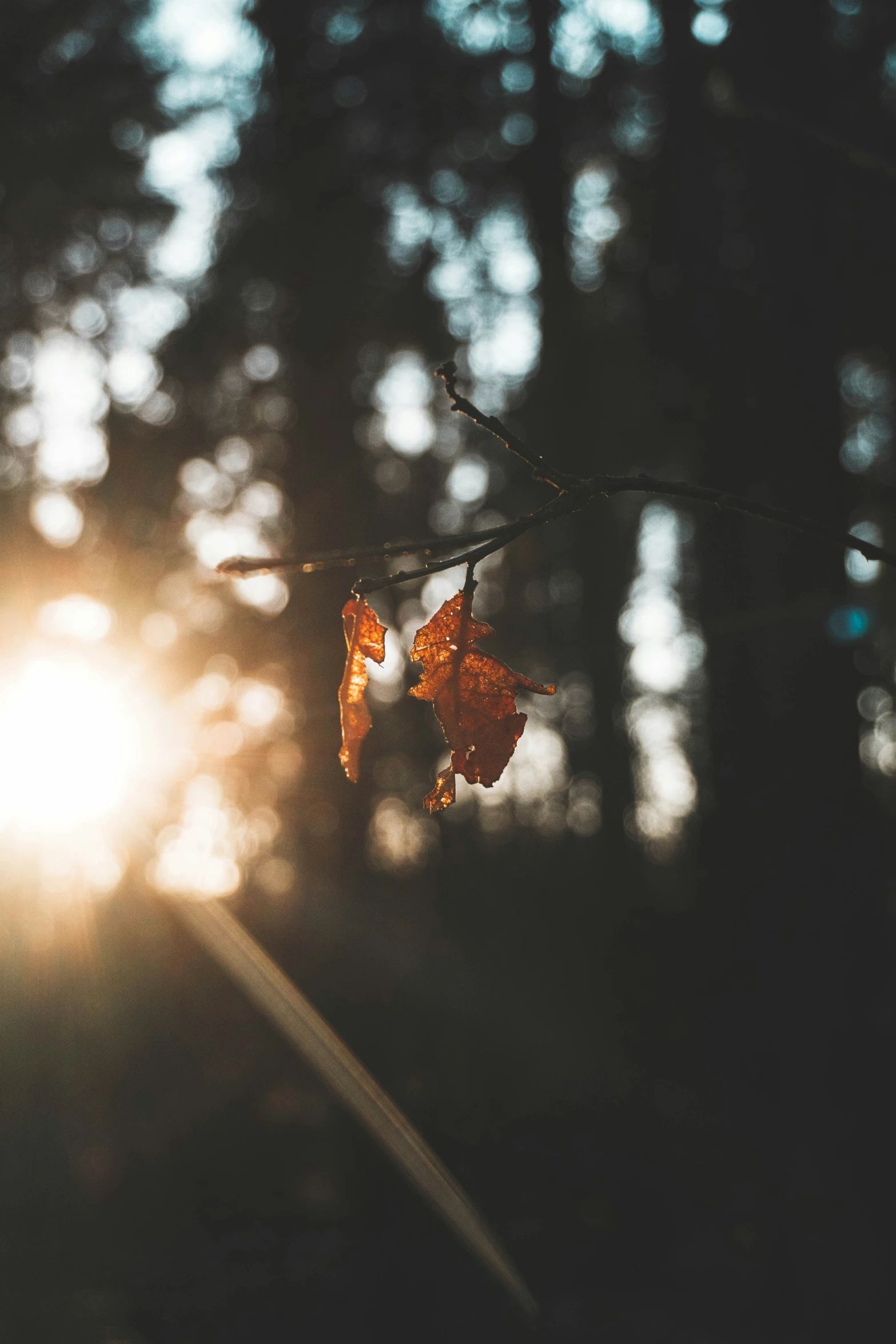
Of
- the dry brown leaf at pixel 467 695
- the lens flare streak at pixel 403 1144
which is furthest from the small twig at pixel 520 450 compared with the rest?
the lens flare streak at pixel 403 1144

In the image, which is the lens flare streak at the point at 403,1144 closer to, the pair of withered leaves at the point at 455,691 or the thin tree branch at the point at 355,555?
the pair of withered leaves at the point at 455,691

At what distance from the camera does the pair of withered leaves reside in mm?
792

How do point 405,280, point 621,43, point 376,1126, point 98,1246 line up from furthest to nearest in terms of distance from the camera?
point 98,1246 → point 405,280 → point 376,1126 → point 621,43

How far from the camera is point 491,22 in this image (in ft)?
16.1

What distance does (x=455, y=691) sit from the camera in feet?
2.66

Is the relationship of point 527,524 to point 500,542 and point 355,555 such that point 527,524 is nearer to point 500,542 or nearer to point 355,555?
point 500,542

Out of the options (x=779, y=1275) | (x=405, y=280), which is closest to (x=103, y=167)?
(x=405, y=280)

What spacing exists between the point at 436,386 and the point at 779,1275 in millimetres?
5972

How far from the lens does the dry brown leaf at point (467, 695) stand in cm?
79

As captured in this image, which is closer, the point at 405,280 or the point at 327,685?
the point at 327,685

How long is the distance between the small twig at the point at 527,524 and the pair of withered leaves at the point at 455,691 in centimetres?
10

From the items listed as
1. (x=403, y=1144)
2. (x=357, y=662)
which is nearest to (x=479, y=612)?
(x=403, y=1144)

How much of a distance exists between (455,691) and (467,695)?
13 millimetres

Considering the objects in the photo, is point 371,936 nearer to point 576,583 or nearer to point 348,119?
point 576,583
